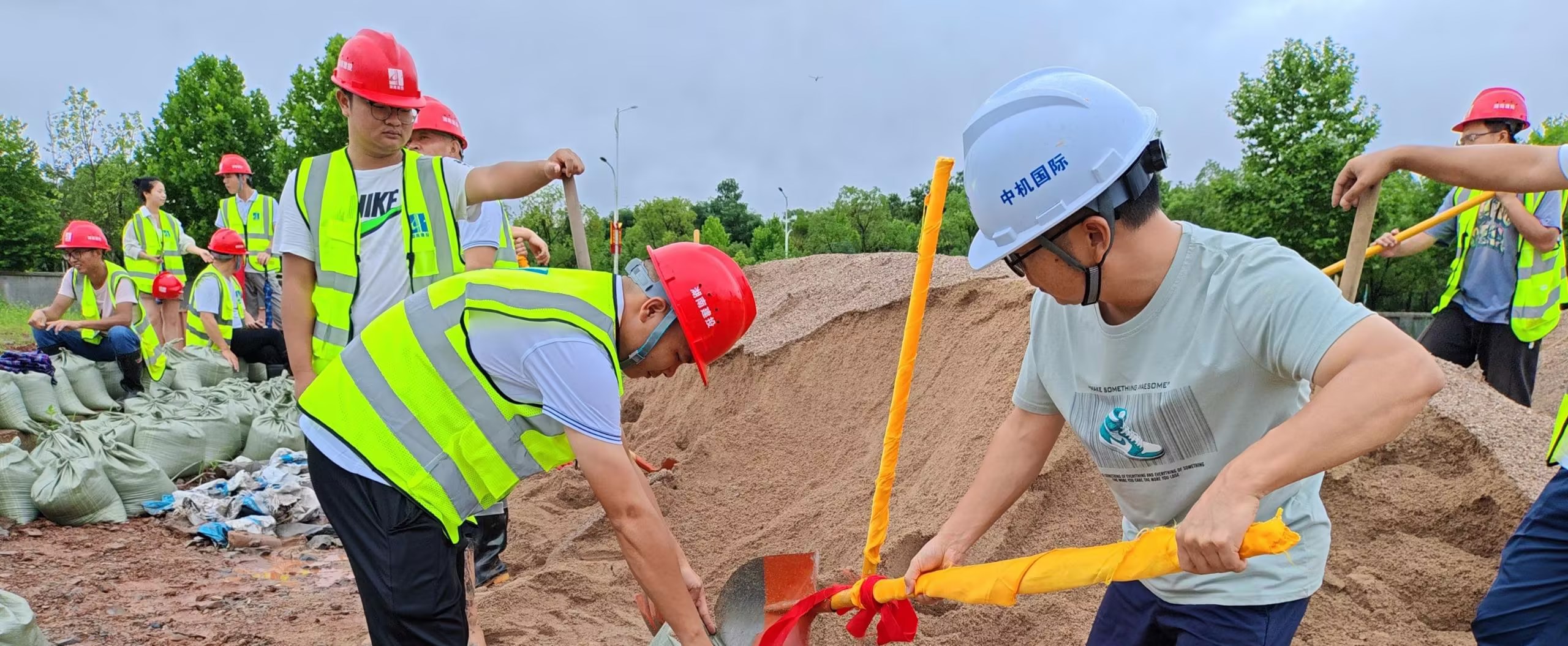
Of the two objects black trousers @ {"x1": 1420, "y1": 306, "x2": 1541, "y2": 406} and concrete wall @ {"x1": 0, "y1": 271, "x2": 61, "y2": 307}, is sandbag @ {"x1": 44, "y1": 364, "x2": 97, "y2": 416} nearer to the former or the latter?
black trousers @ {"x1": 1420, "y1": 306, "x2": 1541, "y2": 406}

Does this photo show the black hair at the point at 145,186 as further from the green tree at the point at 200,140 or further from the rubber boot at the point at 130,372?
the green tree at the point at 200,140

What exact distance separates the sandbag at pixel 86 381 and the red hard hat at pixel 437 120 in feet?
19.1

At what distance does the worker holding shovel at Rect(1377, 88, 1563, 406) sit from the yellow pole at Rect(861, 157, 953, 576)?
3095 mm

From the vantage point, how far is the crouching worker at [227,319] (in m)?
8.28

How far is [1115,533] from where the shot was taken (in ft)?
11.1

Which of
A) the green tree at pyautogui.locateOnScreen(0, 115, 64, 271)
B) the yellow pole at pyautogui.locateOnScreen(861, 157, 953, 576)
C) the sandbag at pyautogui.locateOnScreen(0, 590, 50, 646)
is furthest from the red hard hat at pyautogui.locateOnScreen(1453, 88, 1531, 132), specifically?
the green tree at pyautogui.locateOnScreen(0, 115, 64, 271)

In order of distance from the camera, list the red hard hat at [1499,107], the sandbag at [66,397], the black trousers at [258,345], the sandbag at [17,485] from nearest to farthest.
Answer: the red hard hat at [1499,107] < the sandbag at [17,485] < the sandbag at [66,397] < the black trousers at [258,345]

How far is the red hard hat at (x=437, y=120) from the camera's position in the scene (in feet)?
13.1

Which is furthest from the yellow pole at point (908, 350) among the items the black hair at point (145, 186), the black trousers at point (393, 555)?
the black hair at point (145, 186)

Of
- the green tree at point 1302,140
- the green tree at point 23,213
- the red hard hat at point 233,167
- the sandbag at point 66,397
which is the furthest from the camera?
the green tree at point 23,213

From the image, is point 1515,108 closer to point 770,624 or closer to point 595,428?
point 770,624

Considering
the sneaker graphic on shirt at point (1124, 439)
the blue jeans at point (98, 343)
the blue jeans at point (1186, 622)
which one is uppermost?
the blue jeans at point (98, 343)

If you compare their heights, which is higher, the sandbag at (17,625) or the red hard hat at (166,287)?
the red hard hat at (166,287)

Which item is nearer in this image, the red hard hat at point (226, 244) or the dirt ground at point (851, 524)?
the dirt ground at point (851, 524)
